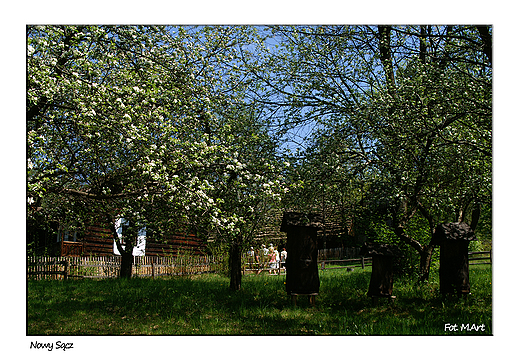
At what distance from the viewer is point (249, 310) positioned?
905 centimetres

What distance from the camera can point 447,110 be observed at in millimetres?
8016

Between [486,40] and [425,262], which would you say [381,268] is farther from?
[486,40]

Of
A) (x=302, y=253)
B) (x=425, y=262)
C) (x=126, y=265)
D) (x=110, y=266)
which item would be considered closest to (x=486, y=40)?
(x=302, y=253)

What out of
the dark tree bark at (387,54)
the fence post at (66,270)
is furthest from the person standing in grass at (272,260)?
the dark tree bark at (387,54)

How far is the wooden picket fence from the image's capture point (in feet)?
48.4

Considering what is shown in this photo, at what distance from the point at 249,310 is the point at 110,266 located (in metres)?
9.28

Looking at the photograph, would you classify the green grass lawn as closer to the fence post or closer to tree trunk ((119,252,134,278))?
the fence post

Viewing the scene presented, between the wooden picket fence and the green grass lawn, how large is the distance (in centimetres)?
306

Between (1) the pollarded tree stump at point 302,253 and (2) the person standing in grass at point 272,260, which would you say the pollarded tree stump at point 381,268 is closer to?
(1) the pollarded tree stump at point 302,253

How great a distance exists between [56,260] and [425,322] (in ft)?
43.1

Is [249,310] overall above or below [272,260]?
above

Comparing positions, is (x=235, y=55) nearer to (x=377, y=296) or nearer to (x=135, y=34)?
(x=135, y=34)

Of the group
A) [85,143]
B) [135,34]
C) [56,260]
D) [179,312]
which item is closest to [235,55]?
[135,34]

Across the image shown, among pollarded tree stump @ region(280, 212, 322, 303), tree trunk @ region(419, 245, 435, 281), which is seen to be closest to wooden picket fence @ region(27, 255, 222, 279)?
tree trunk @ region(419, 245, 435, 281)
